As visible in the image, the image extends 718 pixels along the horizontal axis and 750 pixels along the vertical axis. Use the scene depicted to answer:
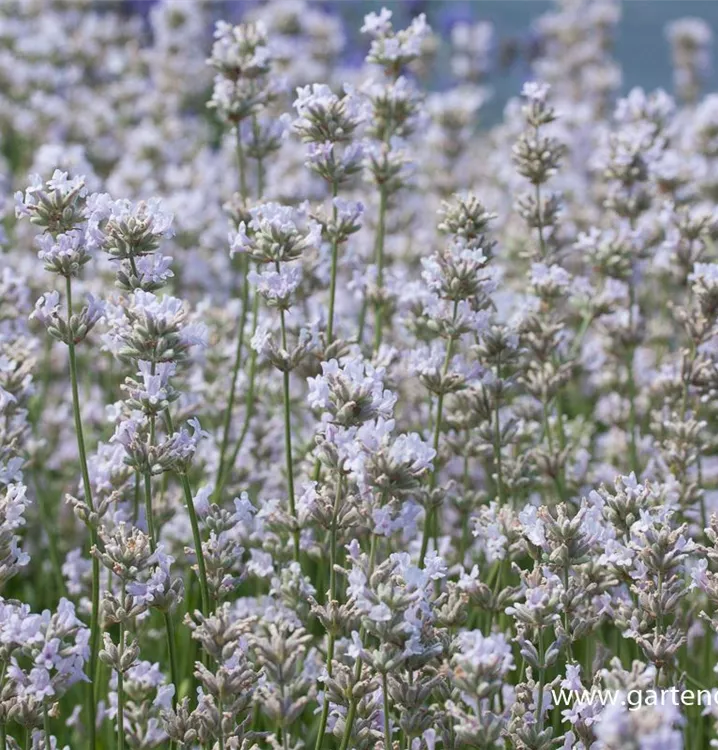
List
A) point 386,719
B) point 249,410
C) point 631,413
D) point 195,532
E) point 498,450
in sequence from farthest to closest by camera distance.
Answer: point 631,413 < point 249,410 < point 498,450 < point 195,532 < point 386,719

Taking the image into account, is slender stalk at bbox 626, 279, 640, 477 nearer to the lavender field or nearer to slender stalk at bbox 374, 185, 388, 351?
the lavender field

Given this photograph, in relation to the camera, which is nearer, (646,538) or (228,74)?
(646,538)

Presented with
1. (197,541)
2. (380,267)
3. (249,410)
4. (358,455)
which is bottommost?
(197,541)

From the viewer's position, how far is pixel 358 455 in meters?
1.71

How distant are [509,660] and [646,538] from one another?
394 mm

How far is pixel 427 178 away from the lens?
5293mm

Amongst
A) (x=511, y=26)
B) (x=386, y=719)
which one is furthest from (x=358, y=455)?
(x=511, y=26)

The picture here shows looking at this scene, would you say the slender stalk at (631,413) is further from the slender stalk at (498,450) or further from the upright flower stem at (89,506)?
the upright flower stem at (89,506)

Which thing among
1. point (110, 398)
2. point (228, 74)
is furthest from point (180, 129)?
point (228, 74)

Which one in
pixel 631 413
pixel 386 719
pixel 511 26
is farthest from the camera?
pixel 511 26

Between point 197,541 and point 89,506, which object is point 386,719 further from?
point 89,506

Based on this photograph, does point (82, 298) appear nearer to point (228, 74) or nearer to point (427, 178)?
point (228, 74)

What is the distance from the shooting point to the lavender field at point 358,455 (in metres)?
1.77

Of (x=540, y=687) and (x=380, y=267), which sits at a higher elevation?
(x=380, y=267)
